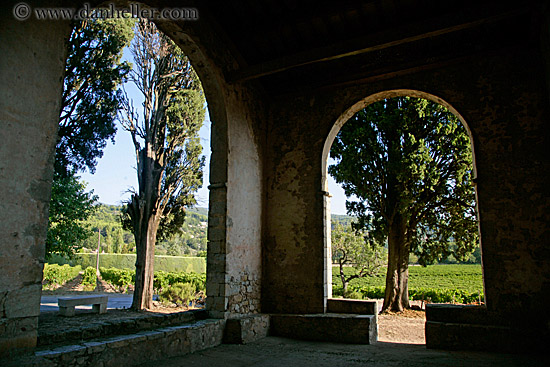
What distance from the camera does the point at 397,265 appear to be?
11531 millimetres

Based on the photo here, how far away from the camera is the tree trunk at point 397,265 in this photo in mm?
11519

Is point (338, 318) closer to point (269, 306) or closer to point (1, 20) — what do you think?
point (269, 306)

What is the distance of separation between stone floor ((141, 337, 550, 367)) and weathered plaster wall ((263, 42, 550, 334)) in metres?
0.97

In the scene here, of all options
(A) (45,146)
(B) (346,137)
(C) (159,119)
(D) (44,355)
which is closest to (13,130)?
(A) (45,146)

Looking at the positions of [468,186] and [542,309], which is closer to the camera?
[542,309]

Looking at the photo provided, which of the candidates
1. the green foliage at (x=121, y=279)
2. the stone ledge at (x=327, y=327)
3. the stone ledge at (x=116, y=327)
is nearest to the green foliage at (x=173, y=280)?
the green foliage at (x=121, y=279)

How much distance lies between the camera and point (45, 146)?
11.7ft

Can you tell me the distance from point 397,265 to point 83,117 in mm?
10525

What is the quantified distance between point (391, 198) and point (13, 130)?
1022 cm

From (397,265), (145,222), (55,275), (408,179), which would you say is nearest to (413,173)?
(408,179)

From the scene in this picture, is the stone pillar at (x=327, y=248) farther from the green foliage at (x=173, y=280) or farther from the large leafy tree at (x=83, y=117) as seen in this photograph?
the green foliage at (x=173, y=280)

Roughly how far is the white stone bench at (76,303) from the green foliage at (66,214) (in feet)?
4.57

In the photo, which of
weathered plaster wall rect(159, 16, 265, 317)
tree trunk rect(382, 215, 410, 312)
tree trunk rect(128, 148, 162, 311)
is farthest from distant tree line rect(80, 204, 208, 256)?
tree trunk rect(382, 215, 410, 312)

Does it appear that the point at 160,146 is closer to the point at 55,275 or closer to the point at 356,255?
the point at 356,255
